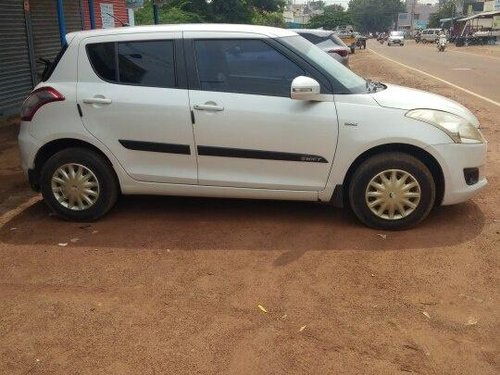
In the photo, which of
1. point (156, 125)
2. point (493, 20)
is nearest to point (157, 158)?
point (156, 125)

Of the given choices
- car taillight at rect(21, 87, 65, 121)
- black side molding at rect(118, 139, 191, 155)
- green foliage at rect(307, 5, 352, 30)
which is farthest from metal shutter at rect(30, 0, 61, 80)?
green foliage at rect(307, 5, 352, 30)

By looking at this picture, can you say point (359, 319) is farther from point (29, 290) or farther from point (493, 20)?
point (493, 20)

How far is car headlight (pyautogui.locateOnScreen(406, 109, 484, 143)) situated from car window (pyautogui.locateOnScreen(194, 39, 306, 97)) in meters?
1.03

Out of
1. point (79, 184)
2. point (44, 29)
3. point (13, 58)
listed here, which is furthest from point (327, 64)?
point (44, 29)

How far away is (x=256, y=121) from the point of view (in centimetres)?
462

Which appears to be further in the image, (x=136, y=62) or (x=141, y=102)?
(x=136, y=62)

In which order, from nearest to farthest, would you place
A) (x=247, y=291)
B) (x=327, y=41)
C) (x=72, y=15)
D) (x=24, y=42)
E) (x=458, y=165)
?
(x=247, y=291) → (x=458, y=165) → (x=24, y=42) → (x=327, y=41) → (x=72, y=15)

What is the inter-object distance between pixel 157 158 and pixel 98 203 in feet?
2.35

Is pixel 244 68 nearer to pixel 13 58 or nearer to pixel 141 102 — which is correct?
pixel 141 102

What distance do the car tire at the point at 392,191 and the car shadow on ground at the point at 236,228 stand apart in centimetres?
13

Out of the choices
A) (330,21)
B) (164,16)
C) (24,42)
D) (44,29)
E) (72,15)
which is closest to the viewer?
(24,42)

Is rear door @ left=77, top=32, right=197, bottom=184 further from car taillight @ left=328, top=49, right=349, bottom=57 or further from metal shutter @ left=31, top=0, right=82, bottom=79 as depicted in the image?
car taillight @ left=328, top=49, right=349, bottom=57

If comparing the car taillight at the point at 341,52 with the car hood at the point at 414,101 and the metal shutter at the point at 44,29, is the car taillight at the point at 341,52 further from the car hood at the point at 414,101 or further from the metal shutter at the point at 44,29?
the car hood at the point at 414,101

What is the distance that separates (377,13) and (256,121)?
144682mm
